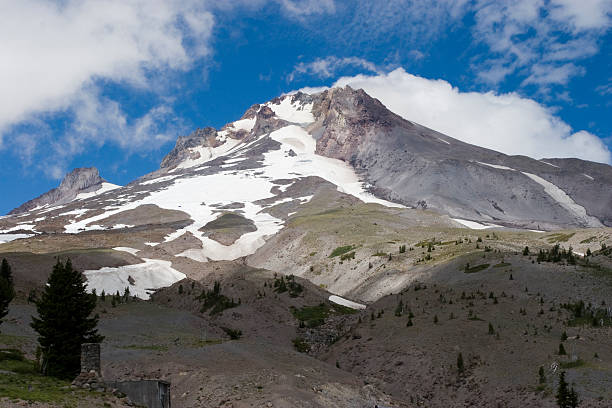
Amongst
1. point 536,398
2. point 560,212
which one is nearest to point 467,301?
point 536,398

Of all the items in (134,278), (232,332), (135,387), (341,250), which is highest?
(341,250)

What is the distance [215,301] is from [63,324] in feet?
87.1

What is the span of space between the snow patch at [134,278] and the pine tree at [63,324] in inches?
1533

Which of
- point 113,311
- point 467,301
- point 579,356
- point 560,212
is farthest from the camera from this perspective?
point 560,212

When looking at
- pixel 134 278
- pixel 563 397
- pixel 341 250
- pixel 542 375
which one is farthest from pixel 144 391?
pixel 341 250

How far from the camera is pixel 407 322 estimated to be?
37.3 metres


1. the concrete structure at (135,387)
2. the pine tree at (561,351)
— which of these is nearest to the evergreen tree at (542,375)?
the pine tree at (561,351)

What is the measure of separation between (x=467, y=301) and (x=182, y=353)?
19.4 meters

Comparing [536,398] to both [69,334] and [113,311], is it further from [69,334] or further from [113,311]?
[113,311]

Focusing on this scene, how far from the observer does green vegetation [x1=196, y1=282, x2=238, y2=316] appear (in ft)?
170

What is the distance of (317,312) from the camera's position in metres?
51.0

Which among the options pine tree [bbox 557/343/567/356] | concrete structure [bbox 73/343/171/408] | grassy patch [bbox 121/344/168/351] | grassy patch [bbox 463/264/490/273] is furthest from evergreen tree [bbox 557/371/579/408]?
grassy patch [bbox 463/264/490/273]

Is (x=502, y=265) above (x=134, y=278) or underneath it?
above

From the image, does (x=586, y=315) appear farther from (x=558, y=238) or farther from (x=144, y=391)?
(x=558, y=238)
